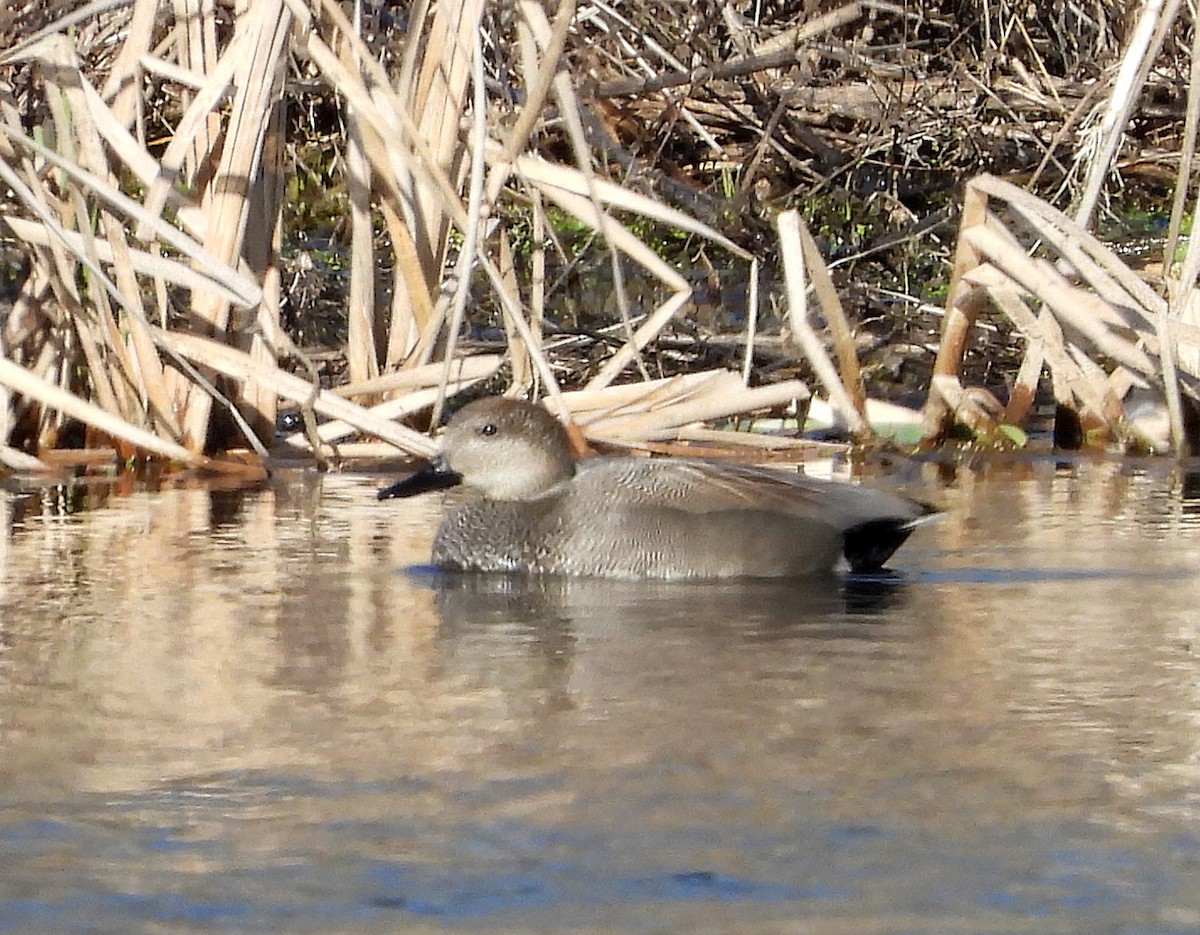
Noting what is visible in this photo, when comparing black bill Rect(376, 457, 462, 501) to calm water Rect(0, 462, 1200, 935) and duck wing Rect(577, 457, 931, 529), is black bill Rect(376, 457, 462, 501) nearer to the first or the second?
calm water Rect(0, 462, 1200, 935)

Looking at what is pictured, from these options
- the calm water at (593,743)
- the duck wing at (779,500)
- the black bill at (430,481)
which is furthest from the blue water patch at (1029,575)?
the black bill at (430,481)

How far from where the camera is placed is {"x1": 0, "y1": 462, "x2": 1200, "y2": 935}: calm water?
9.21ft

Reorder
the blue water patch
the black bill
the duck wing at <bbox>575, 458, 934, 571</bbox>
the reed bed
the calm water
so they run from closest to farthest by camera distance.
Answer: the calm water
the blue water patch
the duck wing at <bbox>575, 458, 934, 571</bbox>
the black bill
the reed bed

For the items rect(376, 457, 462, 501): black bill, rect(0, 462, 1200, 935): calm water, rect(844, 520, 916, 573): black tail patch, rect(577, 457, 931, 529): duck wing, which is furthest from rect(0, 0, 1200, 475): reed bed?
rect(844, 520, 916, 573): black tail patch

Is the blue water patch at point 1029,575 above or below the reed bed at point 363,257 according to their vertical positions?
below

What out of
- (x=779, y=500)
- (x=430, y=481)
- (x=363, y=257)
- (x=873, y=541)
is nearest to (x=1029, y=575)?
(x=873, y=541)

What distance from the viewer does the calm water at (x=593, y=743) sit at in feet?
9.21

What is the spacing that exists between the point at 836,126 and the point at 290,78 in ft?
12.5

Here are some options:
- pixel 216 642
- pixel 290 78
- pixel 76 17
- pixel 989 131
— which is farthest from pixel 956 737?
pixel 989 131

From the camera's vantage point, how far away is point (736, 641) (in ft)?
14.4

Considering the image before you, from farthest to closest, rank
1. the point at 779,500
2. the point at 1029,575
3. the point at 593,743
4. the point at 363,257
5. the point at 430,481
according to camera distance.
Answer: the point at 363,257 < the point at 430,481 < the point at 779,500 < the point at 1029,575 < the point at 593,743

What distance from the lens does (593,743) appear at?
140 inches

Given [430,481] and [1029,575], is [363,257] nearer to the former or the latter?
[430,481]

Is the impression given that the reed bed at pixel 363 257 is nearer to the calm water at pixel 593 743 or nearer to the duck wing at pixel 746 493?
the duck wing at pixel 746 493
